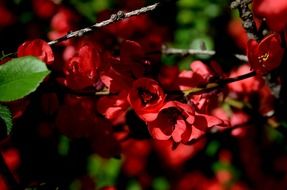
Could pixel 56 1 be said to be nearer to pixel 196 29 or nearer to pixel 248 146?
pixel 196 29

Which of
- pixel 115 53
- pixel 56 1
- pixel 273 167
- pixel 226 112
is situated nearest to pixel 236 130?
pixel 226 112

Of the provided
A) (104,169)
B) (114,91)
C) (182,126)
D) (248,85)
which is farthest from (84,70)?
(104,169)

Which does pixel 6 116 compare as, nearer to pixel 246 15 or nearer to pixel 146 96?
pixel 146 96

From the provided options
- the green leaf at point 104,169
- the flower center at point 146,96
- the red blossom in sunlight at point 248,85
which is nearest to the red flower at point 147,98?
the flower center at point 146,96

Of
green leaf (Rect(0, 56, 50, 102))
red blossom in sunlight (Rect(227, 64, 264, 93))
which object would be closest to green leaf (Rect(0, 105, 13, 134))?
green leaf (Rect(0, 56, 50, 102))

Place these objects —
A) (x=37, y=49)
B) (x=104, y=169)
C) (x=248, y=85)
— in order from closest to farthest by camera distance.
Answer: (x=37, y=49) < (x=248, y=85) < (x=104, y=169)

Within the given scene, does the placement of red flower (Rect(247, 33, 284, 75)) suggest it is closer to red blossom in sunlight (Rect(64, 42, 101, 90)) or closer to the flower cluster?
the flower cluster
